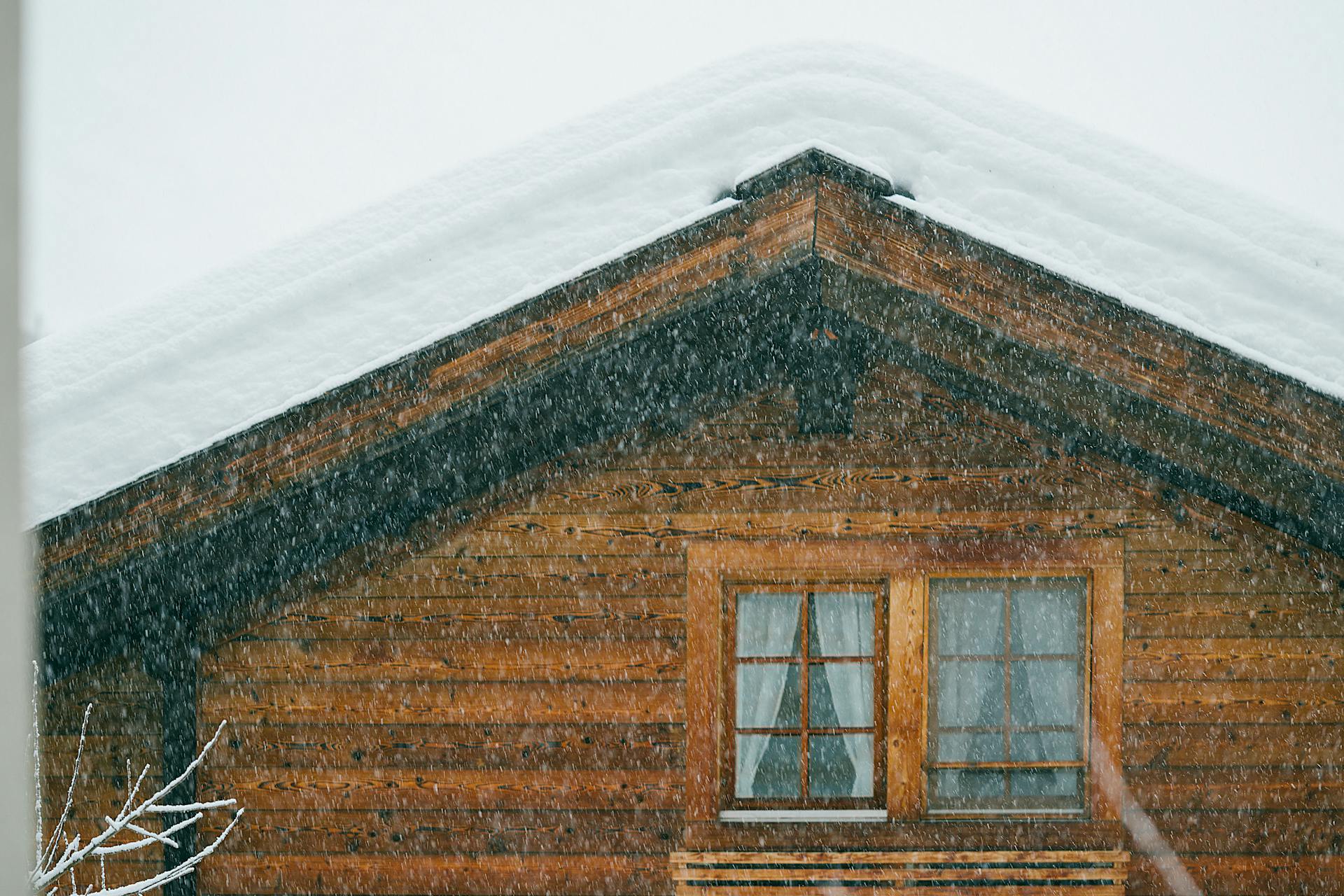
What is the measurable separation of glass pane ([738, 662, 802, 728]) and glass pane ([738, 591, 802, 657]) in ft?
0.20

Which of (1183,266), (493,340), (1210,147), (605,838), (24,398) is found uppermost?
(1210,147)

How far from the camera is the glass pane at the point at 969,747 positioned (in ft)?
14.5

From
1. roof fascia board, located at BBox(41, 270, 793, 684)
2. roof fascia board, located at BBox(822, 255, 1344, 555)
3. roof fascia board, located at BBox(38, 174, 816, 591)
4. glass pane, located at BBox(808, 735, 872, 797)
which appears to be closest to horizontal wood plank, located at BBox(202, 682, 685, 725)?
roof fascia board, located at BBox(41, 270, 793, 684)

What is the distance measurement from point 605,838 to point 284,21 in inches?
5386

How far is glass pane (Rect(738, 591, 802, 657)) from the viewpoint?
4449 millimetres

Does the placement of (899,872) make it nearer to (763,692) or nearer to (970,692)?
(970,692)

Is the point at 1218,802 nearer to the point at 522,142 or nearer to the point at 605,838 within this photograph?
the point at 605,838

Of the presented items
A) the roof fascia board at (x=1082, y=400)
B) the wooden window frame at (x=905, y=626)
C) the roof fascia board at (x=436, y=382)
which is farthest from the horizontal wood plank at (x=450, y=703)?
the roof fascia board at (x=1082, y=400)

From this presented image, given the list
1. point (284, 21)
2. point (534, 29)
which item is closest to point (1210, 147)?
point (534, 29)

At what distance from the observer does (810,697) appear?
446cm

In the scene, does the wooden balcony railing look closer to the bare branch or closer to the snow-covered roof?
the bare branch

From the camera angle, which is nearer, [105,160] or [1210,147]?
[1210,147]

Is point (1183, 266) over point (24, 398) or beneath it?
over

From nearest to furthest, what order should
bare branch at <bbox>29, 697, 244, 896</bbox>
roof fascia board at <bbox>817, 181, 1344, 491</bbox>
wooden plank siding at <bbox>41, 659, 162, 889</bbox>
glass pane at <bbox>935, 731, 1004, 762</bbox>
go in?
bare branch at <bbox>29, 697, 244, 896</bbox> → roof fascia board at <bbox>817, 181, 1344, 491</bbox> → wooden plank siding at <bbox>41, 659, 162, 889</bbox> → glass pane at <bbox>935, 731, 1004, 762</bbox>
